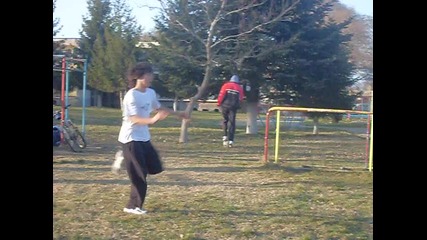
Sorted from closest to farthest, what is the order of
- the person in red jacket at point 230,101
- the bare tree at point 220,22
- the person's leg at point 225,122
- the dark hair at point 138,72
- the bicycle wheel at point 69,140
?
the dark hair at point 138,72 → the bicycle wheel at point 69,140 → the person in red jacket at point 230,101 → the person's leg at point 225,122 → the bare tree at point 220,22

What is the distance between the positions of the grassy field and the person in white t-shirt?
1.01 feet

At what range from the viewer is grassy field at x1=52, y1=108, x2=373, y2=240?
5414 mm

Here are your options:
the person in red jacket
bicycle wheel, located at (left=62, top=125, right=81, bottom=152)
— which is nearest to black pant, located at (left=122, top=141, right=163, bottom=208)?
bicycle wheel, located at (left=62, top=125, right=81, bottom=152)

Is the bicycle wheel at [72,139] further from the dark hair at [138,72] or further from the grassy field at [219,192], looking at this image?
the dark hair at [138,72]

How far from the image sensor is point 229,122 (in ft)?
37.5

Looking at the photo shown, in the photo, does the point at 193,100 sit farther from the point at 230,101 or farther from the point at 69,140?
the point at 69,140

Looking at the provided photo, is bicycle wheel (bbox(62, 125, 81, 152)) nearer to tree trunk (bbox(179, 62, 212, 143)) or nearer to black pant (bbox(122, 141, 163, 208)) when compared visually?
tree trunk (bbox(179, 62, 212, 143))

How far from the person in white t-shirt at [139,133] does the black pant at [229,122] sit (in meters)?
5.42

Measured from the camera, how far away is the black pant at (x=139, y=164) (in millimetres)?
5621

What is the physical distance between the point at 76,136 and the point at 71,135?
0.33 ft

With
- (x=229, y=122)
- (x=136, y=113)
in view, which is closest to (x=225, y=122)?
(x=229, y=122)

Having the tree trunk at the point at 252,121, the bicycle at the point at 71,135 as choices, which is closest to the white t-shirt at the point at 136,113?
the bicycle at the point at 71,135
